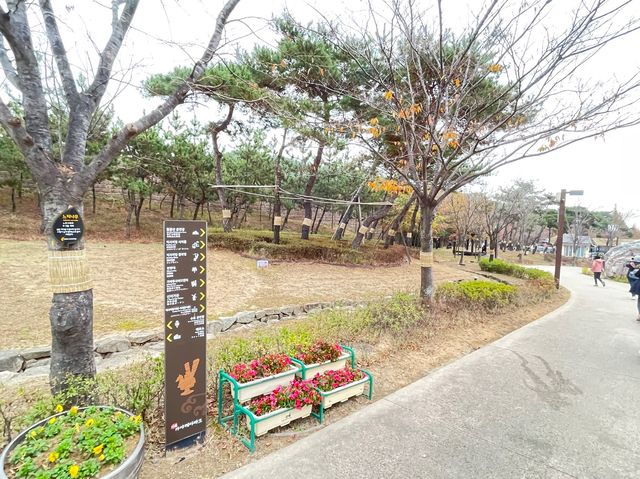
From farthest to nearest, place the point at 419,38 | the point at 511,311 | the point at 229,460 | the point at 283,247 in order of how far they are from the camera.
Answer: the point at 283,247 → the point at 511,311 → the point at 419,38 → the point at 229,460

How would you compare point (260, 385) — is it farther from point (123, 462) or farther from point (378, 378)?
point (378, 378)

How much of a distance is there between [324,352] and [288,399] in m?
0.73

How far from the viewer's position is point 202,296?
7.45ft

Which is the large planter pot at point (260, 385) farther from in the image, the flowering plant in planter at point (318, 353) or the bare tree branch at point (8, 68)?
the bare tree branch at point (8, 68)

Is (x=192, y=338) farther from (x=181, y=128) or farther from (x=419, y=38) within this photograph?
(x=181, y=128)

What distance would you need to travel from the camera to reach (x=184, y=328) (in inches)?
86.1

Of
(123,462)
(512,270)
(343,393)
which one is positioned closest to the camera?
(123,462)

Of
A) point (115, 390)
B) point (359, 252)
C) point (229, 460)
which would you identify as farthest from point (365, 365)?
point (359, 252)

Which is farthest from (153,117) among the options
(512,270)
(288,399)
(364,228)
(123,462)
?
(512,270)

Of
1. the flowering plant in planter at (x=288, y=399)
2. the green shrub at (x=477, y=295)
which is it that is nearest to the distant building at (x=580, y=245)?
the green shrub at (x=477, y=295)

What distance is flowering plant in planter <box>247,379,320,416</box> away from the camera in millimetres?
2379

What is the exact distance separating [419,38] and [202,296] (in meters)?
4.93

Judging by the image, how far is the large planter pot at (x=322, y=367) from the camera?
9.52ft

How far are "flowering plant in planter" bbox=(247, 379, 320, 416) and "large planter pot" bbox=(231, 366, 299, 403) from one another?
5 cm
